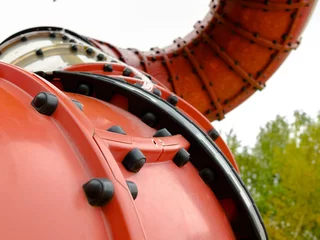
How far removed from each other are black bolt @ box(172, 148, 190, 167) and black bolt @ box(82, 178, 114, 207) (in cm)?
35

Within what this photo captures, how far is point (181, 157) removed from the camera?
3.40 ft

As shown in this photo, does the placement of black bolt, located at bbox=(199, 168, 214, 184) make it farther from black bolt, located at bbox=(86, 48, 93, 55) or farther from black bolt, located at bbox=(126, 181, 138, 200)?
black bolt, located at bbox=(86, 48, 93, 55)

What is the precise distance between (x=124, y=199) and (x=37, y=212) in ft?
0.43

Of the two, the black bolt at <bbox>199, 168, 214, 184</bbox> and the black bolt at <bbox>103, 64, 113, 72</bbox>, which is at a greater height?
the black bolt at <bbox>103, 64, 113, 72</bbox>

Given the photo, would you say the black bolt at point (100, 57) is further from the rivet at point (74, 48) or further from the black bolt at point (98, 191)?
the black bolt at point (98, 191)

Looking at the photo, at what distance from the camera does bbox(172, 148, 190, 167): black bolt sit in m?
1.04

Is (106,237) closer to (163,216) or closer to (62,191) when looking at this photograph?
(62,191)

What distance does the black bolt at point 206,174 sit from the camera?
1.10 metres

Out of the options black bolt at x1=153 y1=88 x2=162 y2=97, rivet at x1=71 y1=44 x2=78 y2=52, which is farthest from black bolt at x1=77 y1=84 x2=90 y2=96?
rivet at x1=71 y1=44 x2=78 y2=52

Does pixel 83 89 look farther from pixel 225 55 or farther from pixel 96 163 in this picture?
pixel 225 55

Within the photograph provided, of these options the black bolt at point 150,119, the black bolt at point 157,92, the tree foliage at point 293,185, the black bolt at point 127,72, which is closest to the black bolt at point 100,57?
the black bolt at point 127,72

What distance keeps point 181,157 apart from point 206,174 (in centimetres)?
10

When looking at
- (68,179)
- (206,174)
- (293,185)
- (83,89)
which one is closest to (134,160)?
(68,179)

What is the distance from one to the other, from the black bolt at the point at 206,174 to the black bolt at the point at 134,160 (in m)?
0.26
